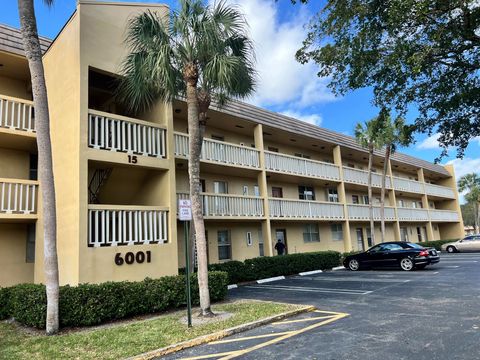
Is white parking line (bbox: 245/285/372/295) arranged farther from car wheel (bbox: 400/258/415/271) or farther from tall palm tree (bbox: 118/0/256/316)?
car wheel (bbox: 400/258/415/271)

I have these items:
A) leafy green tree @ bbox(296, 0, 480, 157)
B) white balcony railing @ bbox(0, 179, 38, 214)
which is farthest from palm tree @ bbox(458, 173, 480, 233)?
white balcony railing @ bbox(0, 179, 38, 214)

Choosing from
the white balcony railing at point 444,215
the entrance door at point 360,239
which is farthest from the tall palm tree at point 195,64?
the white balcony railing at point 444,215

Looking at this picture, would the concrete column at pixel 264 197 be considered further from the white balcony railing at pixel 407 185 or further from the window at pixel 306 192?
the white balcony railing at pixel 407 185

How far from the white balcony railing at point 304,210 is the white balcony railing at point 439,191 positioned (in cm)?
1687

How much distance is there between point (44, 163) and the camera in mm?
8430

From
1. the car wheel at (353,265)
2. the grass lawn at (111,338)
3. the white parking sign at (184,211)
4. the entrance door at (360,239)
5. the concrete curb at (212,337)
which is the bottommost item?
the concrete curb at (212,337)

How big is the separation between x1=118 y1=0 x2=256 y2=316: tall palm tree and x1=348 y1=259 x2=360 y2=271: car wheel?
13258 millimetres

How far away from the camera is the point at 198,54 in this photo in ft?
31.7

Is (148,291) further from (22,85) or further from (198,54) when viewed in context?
(22,85)

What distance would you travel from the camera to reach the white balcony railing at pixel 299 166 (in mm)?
19938

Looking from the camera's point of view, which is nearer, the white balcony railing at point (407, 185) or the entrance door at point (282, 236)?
the entrance door at point (282, 236)

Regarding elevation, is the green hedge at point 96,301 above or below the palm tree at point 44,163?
below

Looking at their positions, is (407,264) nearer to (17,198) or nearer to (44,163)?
(44,163)

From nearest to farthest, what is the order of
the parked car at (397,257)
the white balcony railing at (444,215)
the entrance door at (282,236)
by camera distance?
the parked car at (397,257)
the entrance door at (282,236)
the white balcony railing at (444,215)
